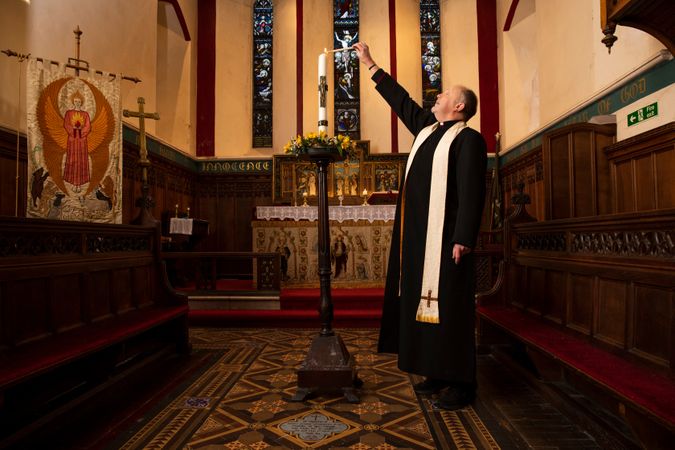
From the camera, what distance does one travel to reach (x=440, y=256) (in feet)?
8.30

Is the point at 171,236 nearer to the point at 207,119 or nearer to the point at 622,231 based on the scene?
the point at 207,119

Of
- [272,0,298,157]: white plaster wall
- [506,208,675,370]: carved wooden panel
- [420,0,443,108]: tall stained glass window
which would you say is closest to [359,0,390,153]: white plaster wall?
[420,0,443,108]: tall stained glass window

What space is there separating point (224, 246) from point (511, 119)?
6.75 meters

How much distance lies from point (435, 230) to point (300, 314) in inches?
111

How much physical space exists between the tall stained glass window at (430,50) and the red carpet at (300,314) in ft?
20.6

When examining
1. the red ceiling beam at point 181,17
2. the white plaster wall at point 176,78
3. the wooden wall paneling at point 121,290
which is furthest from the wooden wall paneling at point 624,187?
the red ceiling beam at point 181,17

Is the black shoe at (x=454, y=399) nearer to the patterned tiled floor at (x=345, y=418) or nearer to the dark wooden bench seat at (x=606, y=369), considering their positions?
the patterned tiled floor at (x=345, y=418)

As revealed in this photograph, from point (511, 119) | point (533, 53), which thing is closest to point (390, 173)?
point (511, 119)

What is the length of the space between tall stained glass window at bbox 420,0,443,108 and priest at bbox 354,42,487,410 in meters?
7.98

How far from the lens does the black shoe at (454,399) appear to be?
8.46ft

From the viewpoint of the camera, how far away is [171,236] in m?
7.47

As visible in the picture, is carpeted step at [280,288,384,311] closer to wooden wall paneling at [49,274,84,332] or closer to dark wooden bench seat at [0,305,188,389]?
dark wooden bench seat at [0,305,188,389]

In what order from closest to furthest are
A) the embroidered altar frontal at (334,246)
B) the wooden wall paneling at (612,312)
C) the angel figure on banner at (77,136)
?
the wooden wall paneling at (612,312) < the angel figure on banner at (77,136) < the embroidered altar frontal at (334,246)

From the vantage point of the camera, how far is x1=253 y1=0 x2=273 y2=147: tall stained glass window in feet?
34.8
